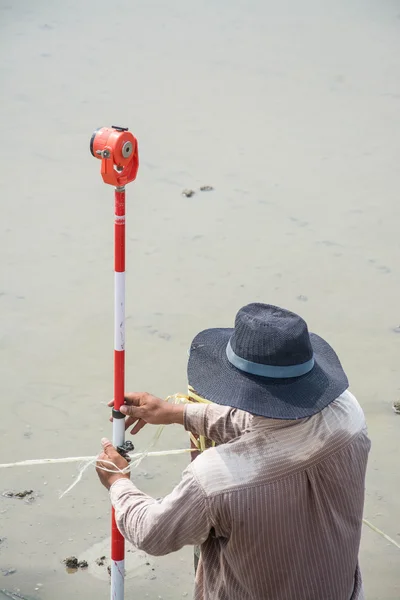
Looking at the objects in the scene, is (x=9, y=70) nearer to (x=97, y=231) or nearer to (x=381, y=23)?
(x=97, y=231)

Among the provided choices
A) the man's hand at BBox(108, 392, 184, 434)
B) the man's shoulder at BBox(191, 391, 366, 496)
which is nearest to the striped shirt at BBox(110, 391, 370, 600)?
the man's shoulder at BBox(191, 391, 366, 496)

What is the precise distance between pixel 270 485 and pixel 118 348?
1.69 feet

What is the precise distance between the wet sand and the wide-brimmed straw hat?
107 centimetres

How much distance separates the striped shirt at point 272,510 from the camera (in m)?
1.41

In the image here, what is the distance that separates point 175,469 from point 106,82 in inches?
122

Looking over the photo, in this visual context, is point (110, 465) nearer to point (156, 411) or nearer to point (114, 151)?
→ point (156, 411)

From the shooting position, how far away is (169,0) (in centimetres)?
615

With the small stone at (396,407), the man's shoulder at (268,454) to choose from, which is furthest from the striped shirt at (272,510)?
the small stone at (396,407)

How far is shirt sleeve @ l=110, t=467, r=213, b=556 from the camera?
4.62ft

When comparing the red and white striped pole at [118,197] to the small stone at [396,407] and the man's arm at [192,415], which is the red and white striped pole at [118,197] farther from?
the small stone at [396,407]

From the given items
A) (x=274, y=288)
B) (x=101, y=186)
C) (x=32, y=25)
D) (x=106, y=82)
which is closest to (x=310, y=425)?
(x=274, y=288)

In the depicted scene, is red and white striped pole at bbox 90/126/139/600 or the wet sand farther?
the wet sand

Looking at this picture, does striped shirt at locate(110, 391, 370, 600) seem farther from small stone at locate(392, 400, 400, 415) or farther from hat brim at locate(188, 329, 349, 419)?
small stone at locate(392, 400, 400, 415)

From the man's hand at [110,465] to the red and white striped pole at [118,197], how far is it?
4.4 inches
